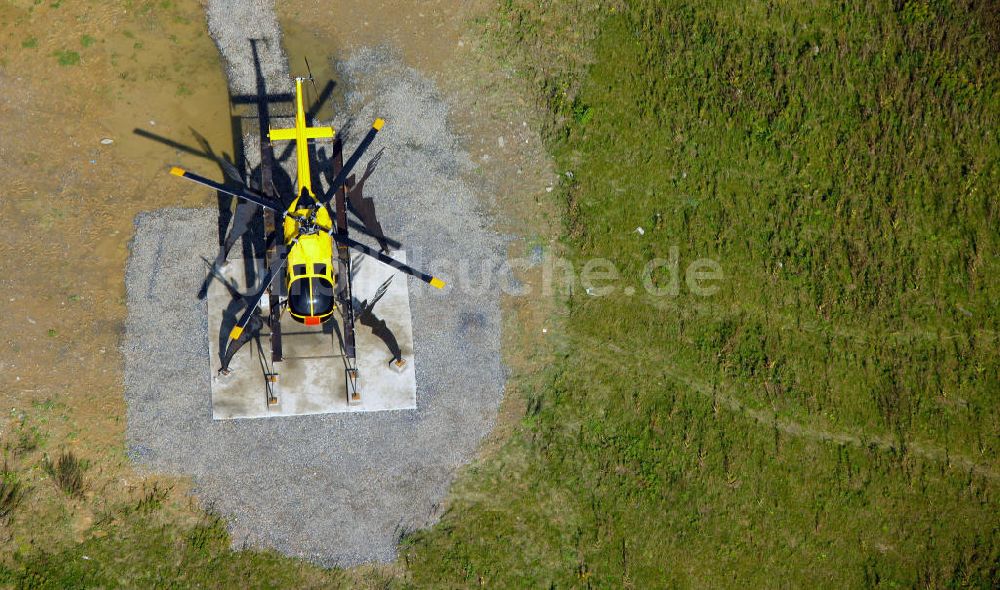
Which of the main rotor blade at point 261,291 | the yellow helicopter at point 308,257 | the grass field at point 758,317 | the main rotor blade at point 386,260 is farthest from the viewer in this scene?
the grass field at point 758,317

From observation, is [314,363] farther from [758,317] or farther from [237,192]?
[758,317]

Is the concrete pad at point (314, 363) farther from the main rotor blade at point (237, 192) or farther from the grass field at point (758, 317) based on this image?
the grass field at point (758, 317)

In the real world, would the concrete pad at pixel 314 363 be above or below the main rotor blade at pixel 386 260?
below

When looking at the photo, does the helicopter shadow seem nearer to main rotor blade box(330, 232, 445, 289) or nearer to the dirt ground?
main rotor blade box(330, 232, 445, 289)

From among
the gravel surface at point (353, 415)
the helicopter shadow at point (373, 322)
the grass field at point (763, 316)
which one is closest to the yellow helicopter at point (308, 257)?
the helicopter shadow at point (373, 322)

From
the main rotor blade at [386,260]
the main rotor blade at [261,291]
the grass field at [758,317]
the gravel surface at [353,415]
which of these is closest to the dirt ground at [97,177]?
the gravel surface at [353,415]

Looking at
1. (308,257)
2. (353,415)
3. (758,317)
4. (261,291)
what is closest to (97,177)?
(261,291)

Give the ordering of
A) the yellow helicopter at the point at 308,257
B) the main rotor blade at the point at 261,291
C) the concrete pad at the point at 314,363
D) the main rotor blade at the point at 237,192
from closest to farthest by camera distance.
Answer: the main rotor blade at the point at 237,192
the main rotor blade at the point at 261,291
the yellow helicopter at the point at 308,257
the concrete pad at the point at 314,363

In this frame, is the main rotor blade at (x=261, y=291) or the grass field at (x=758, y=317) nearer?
the main rotor blade at (x=261, y=291)
